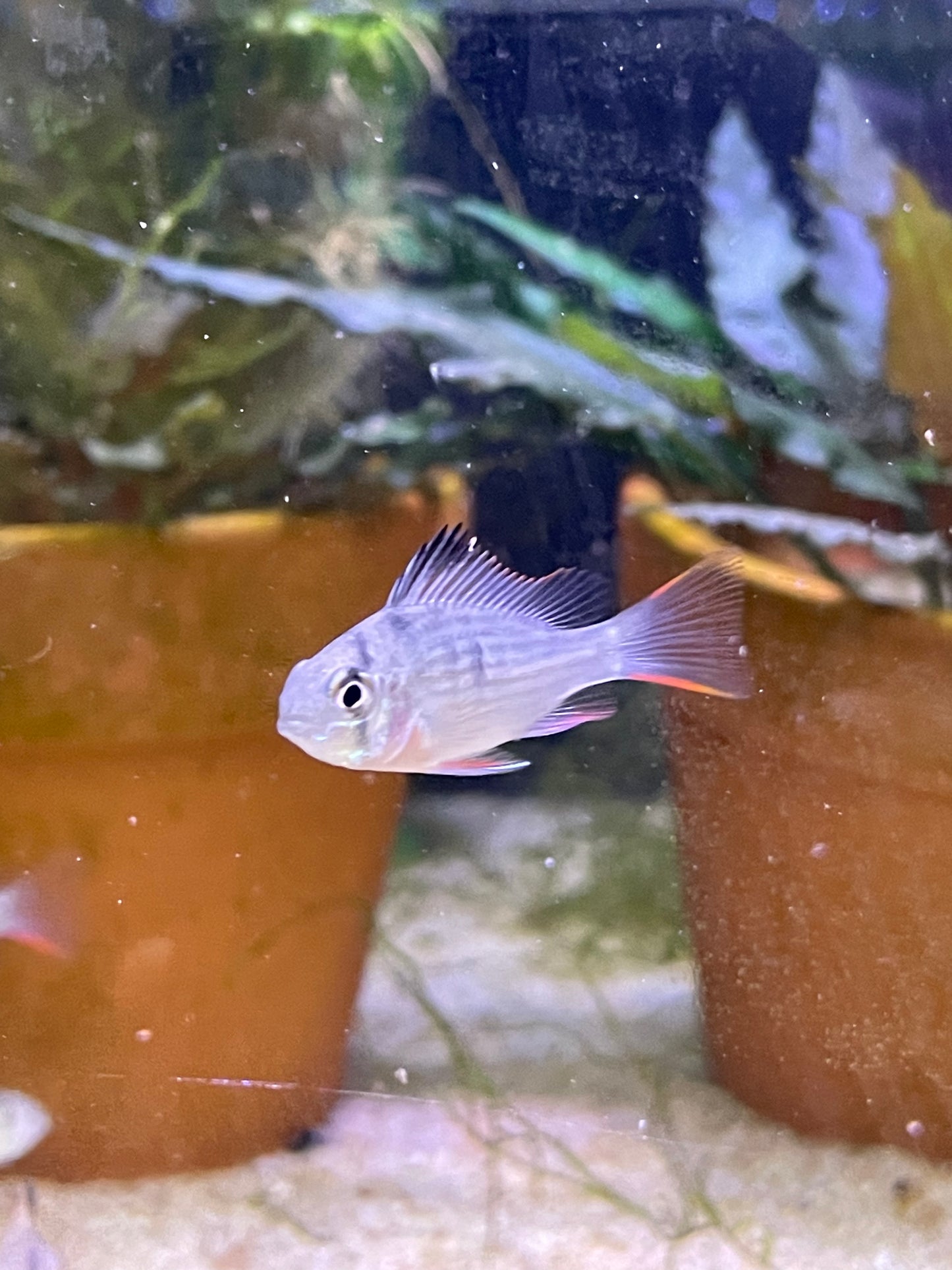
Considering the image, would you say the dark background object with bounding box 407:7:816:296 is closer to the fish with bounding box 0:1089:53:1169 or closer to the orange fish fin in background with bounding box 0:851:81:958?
the orange fish fin in background with bounding box 0:851:81:958

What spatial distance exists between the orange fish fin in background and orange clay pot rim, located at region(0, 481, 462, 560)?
31 centimetres

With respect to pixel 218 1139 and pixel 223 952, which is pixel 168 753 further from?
pixel 218 1139

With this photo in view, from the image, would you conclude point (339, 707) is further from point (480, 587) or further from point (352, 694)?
point (480, 587)

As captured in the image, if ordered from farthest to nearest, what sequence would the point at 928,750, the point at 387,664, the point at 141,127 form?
the point at 141,127 → the point at 928,750 → the point at 387,664

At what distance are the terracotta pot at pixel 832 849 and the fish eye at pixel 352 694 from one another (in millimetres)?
353

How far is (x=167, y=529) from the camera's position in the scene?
2.91 ft

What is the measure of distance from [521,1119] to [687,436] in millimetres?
743

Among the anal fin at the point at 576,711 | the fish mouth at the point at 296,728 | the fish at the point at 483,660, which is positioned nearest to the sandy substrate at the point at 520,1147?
the anal fin at the point at 576,711

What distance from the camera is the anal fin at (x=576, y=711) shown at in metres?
0.78

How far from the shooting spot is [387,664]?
675 mm

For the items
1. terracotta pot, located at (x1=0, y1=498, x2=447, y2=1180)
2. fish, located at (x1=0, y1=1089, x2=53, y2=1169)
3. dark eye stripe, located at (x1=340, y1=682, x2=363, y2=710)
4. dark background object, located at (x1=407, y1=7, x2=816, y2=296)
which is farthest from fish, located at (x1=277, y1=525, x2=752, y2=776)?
fish, located at (x1=0, y1=1089, x2=53, y2=1169)

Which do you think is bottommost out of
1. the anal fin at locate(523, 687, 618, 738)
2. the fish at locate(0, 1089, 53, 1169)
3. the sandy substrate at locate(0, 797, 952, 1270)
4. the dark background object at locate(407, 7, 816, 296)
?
the fish at locate(0, 1089, 53, 1169)

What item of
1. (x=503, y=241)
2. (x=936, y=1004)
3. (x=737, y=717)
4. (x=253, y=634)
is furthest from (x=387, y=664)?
(x=936, y=1004)

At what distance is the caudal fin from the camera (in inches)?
29.6
